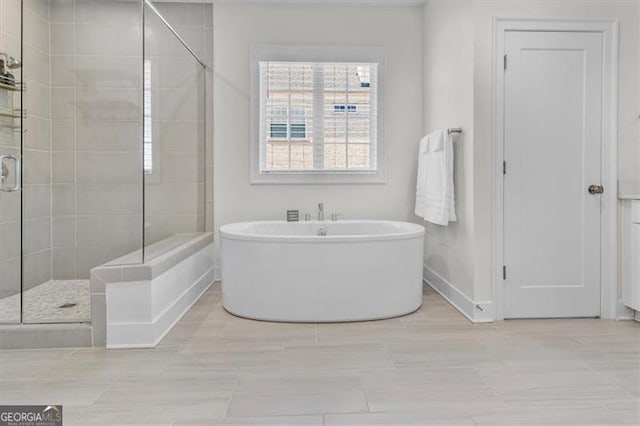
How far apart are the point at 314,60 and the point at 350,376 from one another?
2.85 meters

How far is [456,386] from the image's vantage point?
181cm

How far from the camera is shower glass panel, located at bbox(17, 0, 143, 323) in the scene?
2.70 m

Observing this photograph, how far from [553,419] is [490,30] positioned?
2256 millimetres

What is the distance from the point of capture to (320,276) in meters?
2.68

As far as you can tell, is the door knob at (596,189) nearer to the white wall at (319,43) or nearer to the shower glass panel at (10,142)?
the white wall at (319,43)

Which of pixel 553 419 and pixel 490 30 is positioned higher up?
pixel 490 30

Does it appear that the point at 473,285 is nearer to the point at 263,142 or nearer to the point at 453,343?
the point at 453,343

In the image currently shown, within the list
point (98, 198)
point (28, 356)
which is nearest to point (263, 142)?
point (98, 198)

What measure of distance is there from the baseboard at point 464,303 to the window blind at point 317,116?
1.22 meters

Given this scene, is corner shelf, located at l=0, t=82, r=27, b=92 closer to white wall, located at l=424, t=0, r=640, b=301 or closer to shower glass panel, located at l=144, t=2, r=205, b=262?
shower glass panel, located at l=144, t=2, r=205, b=262

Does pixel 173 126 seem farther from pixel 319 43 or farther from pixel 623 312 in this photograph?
pixel 623 312

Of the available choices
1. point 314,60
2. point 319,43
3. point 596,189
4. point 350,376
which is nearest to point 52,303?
point 350,376

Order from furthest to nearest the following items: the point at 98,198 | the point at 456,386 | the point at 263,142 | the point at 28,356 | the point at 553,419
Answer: the point at 263,142, the point at 98,198, the point at 28,356, the point at 456,386, the point at 553,419

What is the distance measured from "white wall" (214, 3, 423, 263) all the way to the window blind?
0.16m
